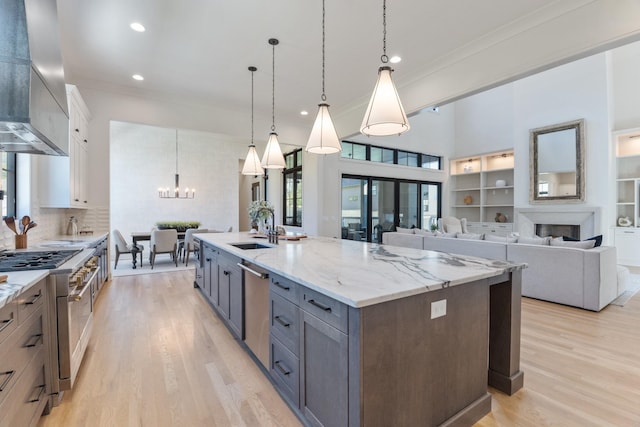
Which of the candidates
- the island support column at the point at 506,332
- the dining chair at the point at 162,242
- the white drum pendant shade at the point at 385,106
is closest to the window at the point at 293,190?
the dining chair at the point at 162,242

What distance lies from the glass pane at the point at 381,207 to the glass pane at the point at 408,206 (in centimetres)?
39

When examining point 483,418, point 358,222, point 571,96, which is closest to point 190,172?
point 358,222

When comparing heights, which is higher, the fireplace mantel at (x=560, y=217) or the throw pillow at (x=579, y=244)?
the fireplace mantel at (x=560, y=217)

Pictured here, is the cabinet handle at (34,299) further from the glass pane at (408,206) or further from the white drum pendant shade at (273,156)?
the glass pane at (408,206)

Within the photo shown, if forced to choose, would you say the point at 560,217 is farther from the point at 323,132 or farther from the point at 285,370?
the point at 285,370

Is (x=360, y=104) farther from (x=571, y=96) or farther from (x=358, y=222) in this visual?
(x=571, y=96)

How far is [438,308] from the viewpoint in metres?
1.56

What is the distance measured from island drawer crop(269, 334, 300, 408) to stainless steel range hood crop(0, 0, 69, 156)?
6.18ft

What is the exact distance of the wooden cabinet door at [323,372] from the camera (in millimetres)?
1359

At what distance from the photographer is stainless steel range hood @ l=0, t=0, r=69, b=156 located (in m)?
1.49

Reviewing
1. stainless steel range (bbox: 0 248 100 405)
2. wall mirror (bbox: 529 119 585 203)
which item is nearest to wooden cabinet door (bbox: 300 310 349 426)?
stainless steel range (bbox: 0 248 100 405)

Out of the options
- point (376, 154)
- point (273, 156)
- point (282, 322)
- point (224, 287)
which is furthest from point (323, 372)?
point (376, 154)

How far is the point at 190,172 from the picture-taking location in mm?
8820

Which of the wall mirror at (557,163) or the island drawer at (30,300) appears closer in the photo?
the island drawer at (30,300)
